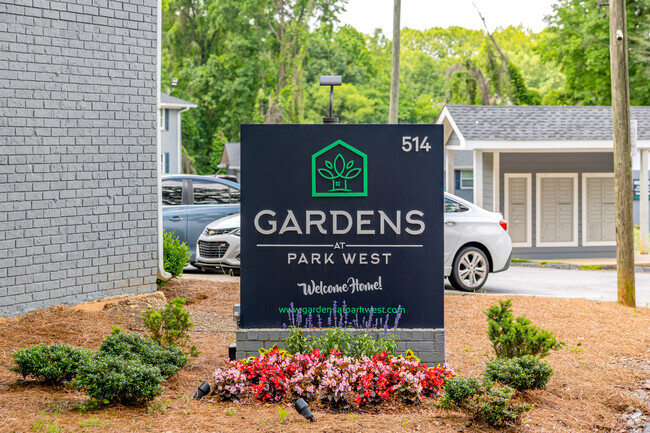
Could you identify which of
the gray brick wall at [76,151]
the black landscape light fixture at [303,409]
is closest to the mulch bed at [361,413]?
the black landscape light fixture at [303,409]

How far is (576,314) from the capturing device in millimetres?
10203

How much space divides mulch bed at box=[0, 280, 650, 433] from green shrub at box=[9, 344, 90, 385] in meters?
0.11

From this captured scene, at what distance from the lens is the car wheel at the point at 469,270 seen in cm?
1303

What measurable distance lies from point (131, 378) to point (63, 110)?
4.51 m

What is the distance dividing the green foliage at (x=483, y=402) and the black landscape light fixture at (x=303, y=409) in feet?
2.98

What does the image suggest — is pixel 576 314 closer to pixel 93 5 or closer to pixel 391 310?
pixel 391 310

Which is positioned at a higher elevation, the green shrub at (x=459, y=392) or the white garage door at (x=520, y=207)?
the white garage door at (x=520, y=207)

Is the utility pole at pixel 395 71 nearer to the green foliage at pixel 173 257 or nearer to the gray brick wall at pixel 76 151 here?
the green foliage at pixel 173 257

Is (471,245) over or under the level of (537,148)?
under

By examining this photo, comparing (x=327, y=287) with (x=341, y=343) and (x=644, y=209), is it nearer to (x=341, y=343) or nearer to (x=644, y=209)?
(x=341, y=343)

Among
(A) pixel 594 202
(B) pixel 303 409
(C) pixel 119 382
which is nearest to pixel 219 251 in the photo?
(C) pixel 119 382

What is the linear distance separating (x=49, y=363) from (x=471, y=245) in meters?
8.48

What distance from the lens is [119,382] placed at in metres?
5.29

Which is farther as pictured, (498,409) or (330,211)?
(330,211)
